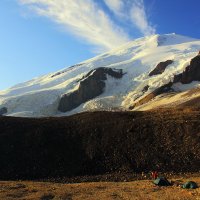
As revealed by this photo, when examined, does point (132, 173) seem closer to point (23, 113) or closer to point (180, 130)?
point (180, 130)

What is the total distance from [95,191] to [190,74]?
141468mm

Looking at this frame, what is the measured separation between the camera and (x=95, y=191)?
3916cm

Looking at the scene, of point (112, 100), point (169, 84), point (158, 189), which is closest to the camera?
point (158, 189)

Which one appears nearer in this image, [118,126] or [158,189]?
[158,189]

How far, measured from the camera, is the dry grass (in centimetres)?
3606

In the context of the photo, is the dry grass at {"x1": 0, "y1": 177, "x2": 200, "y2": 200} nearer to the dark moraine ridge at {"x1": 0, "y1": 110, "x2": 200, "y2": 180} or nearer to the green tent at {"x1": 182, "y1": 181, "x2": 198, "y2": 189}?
the green tent at {"x1": 182, "y1": 181, "x2": 198, "y2": 189}

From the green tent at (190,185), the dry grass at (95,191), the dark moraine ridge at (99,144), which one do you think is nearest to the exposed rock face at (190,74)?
the dark moraine ridge at (99,144)

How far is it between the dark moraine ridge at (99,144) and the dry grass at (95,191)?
691 centimetres

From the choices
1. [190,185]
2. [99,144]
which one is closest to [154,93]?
[99,144]

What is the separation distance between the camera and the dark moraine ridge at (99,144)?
1967 inches

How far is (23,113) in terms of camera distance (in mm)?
187250

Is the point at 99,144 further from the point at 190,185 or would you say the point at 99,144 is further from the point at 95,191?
the point at 190,185

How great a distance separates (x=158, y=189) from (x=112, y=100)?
148m

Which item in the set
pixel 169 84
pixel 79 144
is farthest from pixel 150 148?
pixel 169 84
